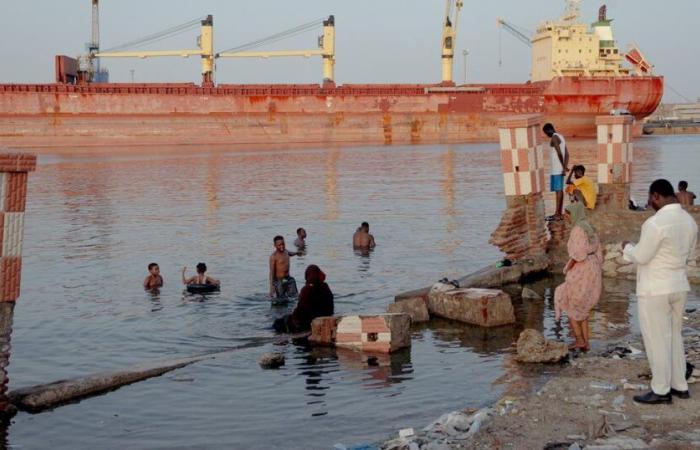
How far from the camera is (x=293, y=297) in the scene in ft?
44.3

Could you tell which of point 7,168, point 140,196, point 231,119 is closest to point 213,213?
point 140,196

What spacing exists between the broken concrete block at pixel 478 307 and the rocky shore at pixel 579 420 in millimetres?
3086

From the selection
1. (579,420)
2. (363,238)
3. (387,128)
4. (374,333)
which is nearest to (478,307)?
(374,333)

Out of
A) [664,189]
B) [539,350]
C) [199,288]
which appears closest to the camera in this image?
[664,189]

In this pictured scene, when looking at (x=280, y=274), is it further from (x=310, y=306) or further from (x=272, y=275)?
(x=310, y=306)

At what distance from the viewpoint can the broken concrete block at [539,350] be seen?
8938 millimetres

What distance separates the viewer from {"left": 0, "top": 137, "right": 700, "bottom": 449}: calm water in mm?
7957

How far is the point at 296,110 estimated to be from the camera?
233 feet

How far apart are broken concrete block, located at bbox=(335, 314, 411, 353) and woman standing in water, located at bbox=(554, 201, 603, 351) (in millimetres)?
1824

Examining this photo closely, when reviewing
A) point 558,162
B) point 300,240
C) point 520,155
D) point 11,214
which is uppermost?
point 520,155

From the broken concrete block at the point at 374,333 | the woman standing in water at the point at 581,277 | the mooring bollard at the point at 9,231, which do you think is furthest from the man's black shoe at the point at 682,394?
the mooring bollard at the point at 9,231

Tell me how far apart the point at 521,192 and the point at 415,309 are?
404 cm

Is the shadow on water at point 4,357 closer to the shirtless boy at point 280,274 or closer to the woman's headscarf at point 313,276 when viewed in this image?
the woman's headscarf at point 313,276

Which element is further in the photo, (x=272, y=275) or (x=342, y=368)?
(x=272, y=275)
